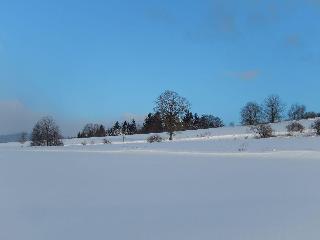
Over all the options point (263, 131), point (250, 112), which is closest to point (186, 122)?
point (250, 112)

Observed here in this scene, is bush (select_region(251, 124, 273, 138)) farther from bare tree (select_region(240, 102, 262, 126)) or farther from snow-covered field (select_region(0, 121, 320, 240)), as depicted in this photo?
bare tree (select_region(240, 102, 262, 126))

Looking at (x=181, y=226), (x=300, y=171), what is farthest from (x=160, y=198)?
(x=300, y=171)

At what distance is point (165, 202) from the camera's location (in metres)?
7.61

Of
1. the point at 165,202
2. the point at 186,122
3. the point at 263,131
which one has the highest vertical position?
the point at 186,122

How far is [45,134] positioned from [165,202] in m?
54.0

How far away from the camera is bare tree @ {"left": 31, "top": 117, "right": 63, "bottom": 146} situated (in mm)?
57200

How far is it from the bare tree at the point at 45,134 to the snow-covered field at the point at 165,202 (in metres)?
45.8

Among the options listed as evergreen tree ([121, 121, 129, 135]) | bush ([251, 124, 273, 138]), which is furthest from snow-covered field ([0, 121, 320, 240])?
evergreen tree ([121, 121, 129, 135])

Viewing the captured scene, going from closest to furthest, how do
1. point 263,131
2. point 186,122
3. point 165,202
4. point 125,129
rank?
point 165,202 < point 263,131 < point 186,122 < point 125,129

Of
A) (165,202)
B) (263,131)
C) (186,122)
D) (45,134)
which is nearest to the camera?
(165,202)

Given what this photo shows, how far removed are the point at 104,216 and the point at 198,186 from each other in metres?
2.74

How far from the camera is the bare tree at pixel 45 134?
5720 cm

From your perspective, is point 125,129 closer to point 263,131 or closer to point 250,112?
point 250,112

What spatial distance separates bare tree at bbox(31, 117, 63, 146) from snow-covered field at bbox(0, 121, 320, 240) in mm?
45843
